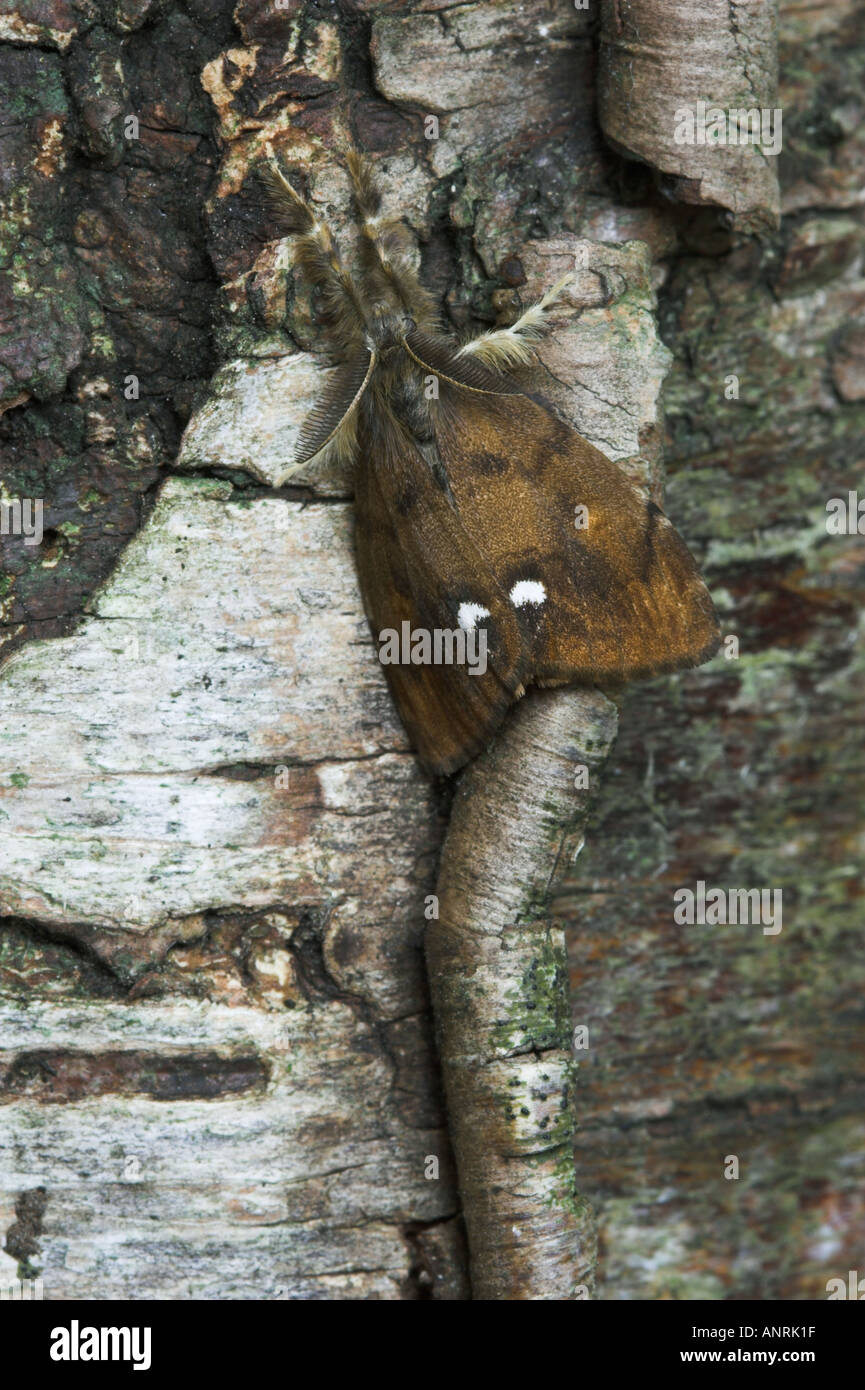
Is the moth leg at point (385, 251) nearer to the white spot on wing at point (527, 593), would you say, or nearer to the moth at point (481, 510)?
the moth at point (481, 510)

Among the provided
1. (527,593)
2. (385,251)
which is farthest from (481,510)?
(385,251)

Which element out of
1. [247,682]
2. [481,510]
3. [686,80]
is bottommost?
[247,682]

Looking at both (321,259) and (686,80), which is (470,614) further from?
(686,80)

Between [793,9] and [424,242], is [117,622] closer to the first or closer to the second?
[424,242]

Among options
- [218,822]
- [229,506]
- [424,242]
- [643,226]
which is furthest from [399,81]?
[218,822]

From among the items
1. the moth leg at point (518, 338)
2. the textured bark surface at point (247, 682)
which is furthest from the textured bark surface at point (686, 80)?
the moth leg at point (518, 338)

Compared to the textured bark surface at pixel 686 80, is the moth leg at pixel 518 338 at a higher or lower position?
lower

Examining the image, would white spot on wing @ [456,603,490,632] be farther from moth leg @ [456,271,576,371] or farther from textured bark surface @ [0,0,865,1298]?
moth leg @ [456,271,576,371]
